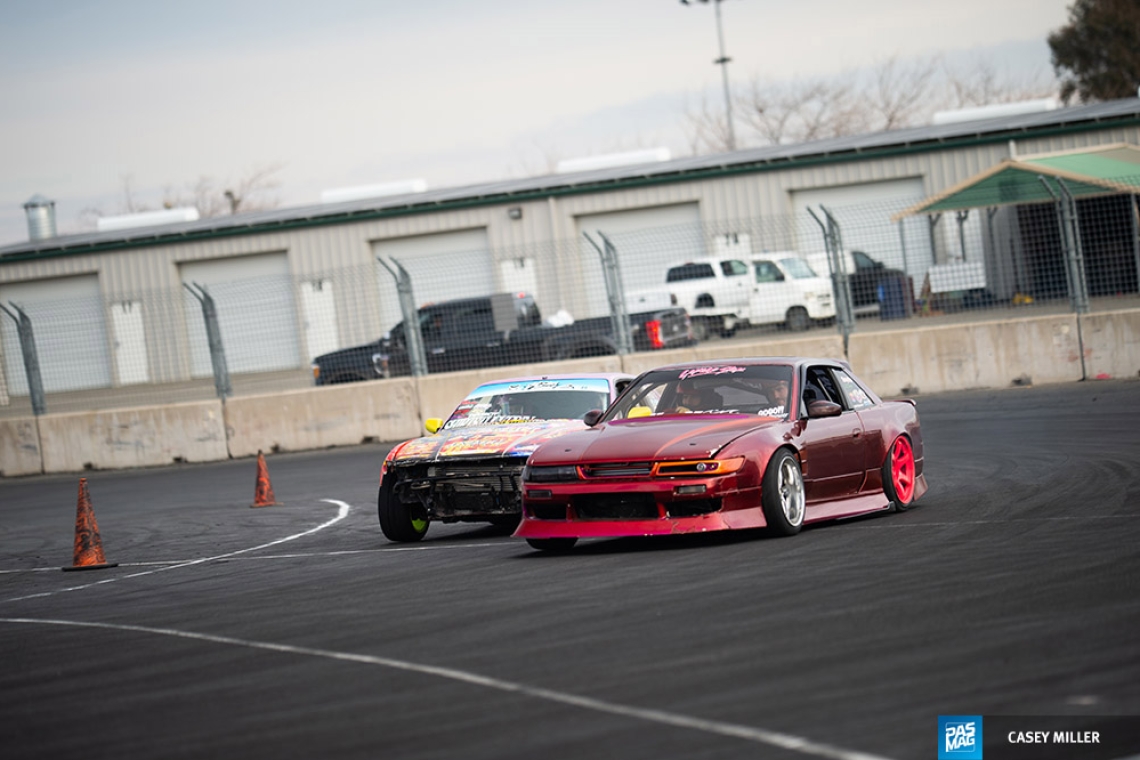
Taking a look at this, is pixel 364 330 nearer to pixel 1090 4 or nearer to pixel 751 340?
pixel 751 340

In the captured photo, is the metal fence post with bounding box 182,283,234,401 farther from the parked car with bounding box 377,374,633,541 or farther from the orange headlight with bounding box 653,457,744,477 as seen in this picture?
the orange headlight with bounding box 653,457,744,477

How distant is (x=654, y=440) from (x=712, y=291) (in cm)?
1889

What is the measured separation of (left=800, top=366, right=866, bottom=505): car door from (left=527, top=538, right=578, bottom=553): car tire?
166 centimetres

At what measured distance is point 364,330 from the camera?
973 inches

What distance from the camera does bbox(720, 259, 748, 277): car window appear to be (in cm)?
2744

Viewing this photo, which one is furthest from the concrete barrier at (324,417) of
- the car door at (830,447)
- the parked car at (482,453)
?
the car door at (830,447)

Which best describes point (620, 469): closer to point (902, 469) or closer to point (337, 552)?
point (337, 552)

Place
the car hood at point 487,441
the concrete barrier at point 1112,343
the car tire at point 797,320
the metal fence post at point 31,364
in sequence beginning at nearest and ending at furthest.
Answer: the car hood at point 487,441 < the concrete barrier at point 1112,343 < the car tire at point 797,320 < the metal fence post at point 31,364

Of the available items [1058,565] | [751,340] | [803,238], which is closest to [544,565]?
[1058,565]

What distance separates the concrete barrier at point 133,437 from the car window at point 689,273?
1084 centimetres

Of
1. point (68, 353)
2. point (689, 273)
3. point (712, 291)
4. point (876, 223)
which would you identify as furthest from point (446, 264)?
point (876, 223)

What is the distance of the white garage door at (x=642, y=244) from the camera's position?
23.0 meters

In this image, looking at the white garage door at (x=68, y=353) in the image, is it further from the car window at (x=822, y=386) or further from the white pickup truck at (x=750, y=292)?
the car window at (x=822, y=386)

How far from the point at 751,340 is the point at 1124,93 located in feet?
156
